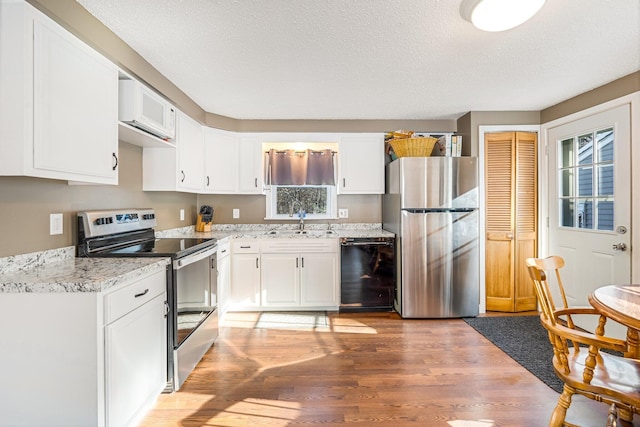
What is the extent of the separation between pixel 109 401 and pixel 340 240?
2.44 m

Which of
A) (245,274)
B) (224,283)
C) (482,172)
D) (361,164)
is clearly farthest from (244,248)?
(482,172)

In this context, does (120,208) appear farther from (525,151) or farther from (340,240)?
(525,151)

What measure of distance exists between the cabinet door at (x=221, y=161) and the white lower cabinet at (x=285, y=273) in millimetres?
714

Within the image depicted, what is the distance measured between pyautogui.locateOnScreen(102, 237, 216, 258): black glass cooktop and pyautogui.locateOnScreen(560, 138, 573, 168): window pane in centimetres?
351

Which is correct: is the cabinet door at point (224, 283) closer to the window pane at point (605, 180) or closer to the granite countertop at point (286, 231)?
the granite countertop at point (286, 231)

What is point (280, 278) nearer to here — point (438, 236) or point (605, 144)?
point (438, 236)

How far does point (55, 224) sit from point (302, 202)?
8.65ft

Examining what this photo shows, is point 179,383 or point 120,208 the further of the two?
point 120,208

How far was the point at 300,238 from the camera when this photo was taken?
353 centimetres

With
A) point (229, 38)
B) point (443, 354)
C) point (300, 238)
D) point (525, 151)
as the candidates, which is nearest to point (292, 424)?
point (443, 354)

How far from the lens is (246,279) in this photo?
11.6ft


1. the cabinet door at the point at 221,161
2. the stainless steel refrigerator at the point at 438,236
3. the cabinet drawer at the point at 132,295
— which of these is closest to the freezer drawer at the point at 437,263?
the stainless steel refrigerator at the point at 438,236

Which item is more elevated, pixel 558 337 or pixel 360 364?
pixel 558 337

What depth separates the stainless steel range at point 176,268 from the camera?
2012 millimetres
